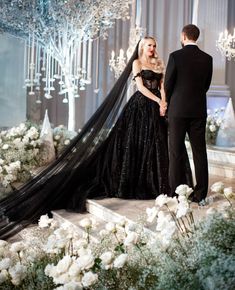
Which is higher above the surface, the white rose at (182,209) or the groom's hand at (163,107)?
A: the groom's hand at (163,107)

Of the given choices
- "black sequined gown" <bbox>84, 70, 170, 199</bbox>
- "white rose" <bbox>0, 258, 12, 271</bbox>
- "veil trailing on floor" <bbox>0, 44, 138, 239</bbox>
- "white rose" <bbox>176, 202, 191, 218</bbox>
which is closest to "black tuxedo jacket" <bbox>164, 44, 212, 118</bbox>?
"black sequined gown" <bbox>84, 70, 170, 199</bbox>

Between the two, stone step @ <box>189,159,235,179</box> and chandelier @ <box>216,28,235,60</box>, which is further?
chandelier @ <box>216,28,235,60</box>

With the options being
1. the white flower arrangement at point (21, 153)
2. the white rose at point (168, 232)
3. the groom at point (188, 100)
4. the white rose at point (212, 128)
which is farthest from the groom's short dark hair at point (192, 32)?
the white rose at point (212, 128)

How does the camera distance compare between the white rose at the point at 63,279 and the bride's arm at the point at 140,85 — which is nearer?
the white rose at the point at 63,279

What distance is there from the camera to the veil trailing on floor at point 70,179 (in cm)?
438

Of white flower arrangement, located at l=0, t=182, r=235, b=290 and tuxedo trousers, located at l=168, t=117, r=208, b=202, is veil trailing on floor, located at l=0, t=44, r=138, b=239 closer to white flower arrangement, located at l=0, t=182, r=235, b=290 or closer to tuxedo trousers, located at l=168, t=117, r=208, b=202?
tuxedo trousers, located at l=168, t=117, r=208, b=202

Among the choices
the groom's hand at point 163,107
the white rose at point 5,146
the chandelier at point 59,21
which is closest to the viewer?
the groom's hand at point 163,107

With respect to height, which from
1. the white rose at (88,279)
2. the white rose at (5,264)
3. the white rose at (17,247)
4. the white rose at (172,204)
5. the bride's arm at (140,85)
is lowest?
the white rose at (5,264)

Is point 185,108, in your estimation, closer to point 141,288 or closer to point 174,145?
point 174,145

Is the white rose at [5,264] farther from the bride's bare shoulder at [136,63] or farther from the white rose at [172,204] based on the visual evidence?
the bride's bare shoulder at [136,63]

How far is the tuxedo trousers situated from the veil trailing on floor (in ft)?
3.00

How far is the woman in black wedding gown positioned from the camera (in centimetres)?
442

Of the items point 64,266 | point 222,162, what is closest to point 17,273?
point 64,266

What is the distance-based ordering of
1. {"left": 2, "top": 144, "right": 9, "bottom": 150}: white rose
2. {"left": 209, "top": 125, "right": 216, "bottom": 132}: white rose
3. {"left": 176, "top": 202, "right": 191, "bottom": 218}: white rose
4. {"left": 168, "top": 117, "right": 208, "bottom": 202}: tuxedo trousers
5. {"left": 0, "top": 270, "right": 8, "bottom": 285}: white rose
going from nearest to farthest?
{"left": 176, "top": 202, "right": 191, "bottom": 218}: white rose, {"left": 0, "top": 270, "right": 8, "bottom": 285}: white rose, {"left": 168, "top": 117, "right": 208, "bottom": 202}: tuxedo trousers, {"left": 2, "top": 144, "right": 9, "bottom": 150}: white rose, {"left": 209, "top": 125, "right": 216, "bottom": 132}: white rose
